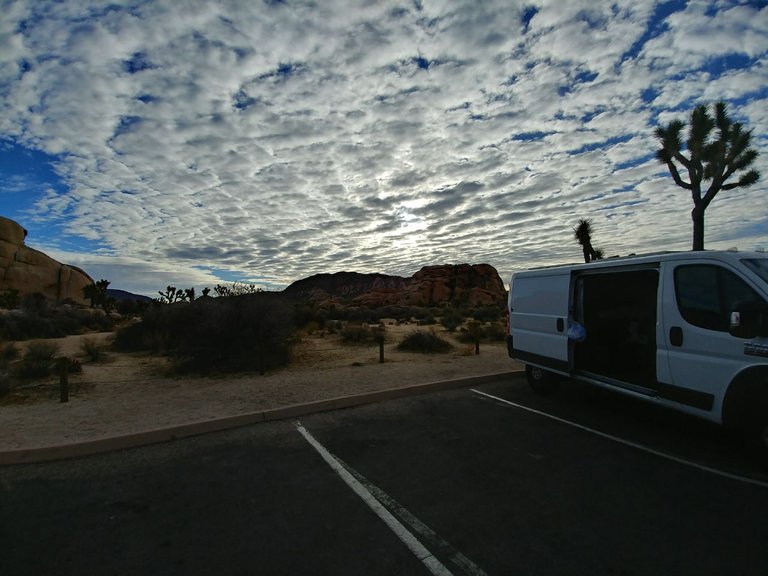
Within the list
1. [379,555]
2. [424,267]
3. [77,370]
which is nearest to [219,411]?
[379,555]

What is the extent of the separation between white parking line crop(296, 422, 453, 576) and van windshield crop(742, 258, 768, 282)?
4327 millimetres

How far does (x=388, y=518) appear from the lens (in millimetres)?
3623

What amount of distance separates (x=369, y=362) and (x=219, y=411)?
5.93 m

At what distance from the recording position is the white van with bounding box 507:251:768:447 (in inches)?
169

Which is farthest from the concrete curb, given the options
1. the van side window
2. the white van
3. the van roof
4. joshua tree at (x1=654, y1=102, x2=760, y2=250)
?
joshua tree at (x1=654, y1=102, x2=760, y2=250)

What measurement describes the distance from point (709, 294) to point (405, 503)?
4062 millimetres

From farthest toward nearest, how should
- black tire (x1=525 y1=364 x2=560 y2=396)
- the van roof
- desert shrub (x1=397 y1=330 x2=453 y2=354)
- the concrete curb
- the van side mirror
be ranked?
desert shrub (x1=397 y1=330 x2=453 y2=354) → black tire (x1=525 y1=364 x2=560 y2=396) → the concrete curb → the van roof → the van side mirror

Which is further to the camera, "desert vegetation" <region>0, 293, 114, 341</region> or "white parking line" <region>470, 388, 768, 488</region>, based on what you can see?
"desert vegetation" <region>0, 293, 114, 341</region>

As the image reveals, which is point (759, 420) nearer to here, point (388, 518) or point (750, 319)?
point (750, 319)

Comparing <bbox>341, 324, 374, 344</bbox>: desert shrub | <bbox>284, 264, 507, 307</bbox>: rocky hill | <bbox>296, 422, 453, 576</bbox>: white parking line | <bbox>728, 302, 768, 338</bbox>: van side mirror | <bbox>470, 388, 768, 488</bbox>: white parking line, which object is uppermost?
<bbox>284, 264, 507, 307</bbox>: rocky hill

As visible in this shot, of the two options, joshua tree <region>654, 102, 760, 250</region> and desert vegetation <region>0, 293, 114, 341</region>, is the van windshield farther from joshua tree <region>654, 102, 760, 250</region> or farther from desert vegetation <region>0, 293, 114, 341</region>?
desert vegetation <region>0, 293, 114, 341</region>

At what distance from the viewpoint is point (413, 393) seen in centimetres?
841

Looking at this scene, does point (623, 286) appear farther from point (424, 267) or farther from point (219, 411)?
point (424, 267)

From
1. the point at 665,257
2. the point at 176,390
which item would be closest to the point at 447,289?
the point at 176,390
